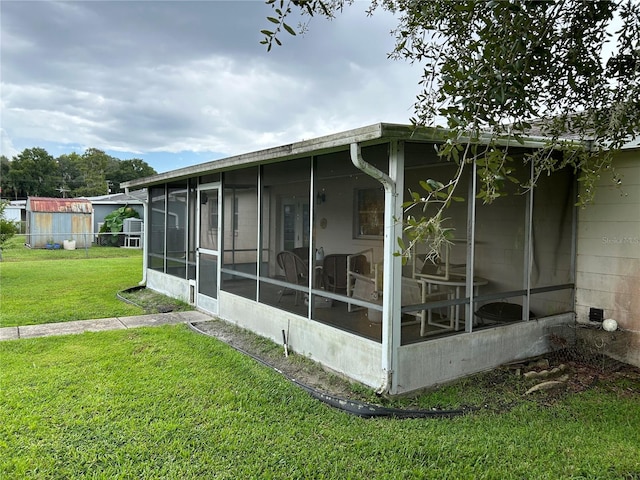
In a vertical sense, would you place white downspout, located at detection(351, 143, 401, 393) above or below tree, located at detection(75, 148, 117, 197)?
below

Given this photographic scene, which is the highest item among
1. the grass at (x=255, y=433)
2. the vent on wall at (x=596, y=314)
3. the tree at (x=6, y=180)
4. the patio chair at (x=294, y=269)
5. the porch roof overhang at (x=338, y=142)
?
the tree at (x=6, y=180)

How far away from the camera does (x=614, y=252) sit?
4.86 m

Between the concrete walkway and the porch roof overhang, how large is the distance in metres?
2.25

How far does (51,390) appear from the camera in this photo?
385cm

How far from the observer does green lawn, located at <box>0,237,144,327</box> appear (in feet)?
22.9

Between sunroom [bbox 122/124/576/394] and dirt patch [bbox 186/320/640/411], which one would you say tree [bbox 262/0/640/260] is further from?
dirt patch [bbox 186/320/640/411]

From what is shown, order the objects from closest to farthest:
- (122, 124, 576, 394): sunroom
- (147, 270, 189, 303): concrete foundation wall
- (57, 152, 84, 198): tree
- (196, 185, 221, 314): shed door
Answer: (122, 124, 576, 394): sunroom, (196, 185, 221, 314): shed door, (147, 270, 189, 303): concrete foundation wall, (57, 152, 84, 198): tree

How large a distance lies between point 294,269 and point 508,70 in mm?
3519

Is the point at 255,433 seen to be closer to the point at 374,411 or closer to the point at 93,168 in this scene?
the point at 374,411

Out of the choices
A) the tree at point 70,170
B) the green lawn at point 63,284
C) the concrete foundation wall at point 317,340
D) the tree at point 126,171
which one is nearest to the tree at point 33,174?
the tree at point 70,170

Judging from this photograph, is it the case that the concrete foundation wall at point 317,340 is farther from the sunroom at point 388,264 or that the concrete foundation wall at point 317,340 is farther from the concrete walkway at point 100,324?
the concrete walkway at point 100,324

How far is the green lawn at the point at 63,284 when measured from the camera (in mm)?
6973

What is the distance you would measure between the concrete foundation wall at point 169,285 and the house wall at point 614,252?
20.0 ft

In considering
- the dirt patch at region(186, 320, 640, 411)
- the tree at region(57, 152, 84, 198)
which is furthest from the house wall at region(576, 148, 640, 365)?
the tree at region(57, 152, 84, 198)
